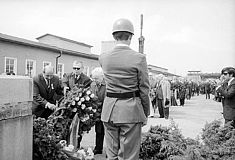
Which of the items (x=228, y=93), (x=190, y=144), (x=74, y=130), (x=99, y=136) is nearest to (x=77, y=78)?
(x=99, y=136)

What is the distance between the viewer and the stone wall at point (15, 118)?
2.61 meters

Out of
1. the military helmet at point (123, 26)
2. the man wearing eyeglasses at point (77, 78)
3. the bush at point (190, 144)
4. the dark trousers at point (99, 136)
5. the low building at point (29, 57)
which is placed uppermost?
the low building at point (29, 57)

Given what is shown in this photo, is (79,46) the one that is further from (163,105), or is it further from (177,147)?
(177,147)

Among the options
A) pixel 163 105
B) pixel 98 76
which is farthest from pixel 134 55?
pixel 163 105

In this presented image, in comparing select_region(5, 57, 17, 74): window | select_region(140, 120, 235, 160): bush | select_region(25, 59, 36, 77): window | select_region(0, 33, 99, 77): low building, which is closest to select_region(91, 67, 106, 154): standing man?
select_region(140, 120, 235, 160): bush

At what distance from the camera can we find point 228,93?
4.89 meters

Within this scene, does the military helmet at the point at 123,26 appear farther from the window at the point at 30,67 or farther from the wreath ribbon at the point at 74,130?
the window at the point at 30,67

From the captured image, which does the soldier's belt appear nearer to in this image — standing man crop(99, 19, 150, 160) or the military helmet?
standing man crop(99, 19, 150, 160)

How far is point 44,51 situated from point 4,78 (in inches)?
734

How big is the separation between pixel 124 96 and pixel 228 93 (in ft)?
8.45

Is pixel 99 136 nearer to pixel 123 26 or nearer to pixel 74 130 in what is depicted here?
pixel 74 130

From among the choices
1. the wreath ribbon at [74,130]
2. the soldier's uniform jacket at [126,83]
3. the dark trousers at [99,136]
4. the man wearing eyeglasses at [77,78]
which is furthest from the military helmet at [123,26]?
the man wearing eyeglasses at [77,78]

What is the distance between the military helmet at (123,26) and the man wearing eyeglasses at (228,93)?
102 inches

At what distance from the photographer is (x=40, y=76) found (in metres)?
5.49
